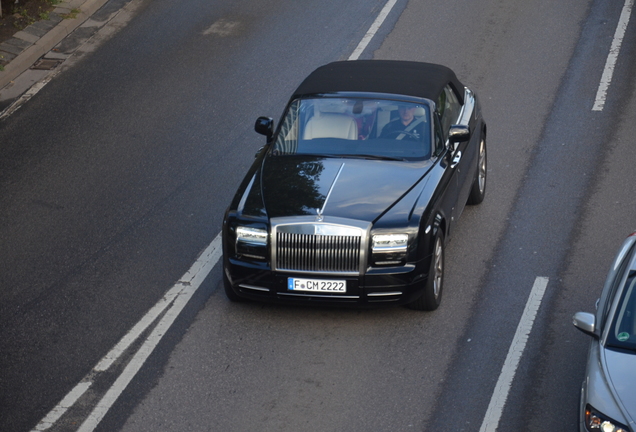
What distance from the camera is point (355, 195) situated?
8.70 meters

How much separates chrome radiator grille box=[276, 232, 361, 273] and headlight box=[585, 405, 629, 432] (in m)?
2.66

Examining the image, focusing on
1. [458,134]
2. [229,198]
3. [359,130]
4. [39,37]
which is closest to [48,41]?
[39,37]

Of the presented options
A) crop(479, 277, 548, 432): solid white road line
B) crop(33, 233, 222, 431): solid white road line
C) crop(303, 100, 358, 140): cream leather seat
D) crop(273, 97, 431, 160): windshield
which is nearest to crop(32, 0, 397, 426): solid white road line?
crop(33, 233, 222, 431): solid white road line

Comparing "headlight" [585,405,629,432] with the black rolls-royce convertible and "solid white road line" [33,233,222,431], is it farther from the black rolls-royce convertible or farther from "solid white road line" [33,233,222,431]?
"solid white road line" [33,233,222,431]

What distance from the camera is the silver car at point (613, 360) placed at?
237 inches

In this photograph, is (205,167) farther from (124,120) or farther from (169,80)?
(169,80)

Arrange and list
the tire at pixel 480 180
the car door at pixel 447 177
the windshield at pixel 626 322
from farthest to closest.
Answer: the tire at pixel 480 180 → the car door at pixel 447 177 → the windshield at pixel 626 322

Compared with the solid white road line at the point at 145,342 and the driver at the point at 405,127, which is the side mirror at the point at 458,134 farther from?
the solid white road line at the point at 145,342

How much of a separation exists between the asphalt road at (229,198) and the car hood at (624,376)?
1.08m

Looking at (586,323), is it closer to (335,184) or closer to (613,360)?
(613,360)

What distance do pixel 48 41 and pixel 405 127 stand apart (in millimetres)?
9085

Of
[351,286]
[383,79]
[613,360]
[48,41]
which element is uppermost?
[383,79]

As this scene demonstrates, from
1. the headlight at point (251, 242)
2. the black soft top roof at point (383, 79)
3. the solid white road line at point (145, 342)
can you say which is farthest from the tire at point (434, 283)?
the solid white road line at point (145, 342)

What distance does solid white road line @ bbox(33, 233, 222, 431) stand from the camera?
24.6 feet
